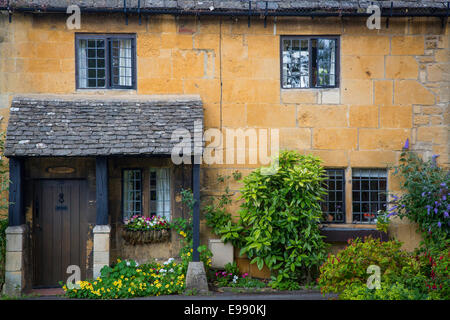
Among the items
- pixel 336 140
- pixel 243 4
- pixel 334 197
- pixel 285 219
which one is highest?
pixel 243 4

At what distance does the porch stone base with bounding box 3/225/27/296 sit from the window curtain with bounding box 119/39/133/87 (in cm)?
364

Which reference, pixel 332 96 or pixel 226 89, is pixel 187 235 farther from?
pixel 332 96

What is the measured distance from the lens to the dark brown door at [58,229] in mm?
8844

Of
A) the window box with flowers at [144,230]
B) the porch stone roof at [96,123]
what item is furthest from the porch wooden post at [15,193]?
the window box with flowers at [144,230]

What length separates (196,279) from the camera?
816cm

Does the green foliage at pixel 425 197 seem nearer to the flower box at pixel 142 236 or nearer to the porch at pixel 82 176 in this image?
the porch at pixel 82 176

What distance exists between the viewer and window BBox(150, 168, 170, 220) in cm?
928

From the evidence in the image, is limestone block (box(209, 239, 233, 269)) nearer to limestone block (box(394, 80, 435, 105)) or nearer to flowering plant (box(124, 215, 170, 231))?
flowering plant (box(124, 215, 170, 231))

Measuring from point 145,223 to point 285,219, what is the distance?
9.48 ft

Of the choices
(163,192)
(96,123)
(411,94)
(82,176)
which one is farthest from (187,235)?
(411,94)

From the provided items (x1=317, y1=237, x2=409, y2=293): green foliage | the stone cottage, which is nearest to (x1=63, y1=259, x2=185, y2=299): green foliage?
the stone cottage

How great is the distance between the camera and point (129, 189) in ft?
A: 30.3

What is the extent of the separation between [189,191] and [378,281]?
3.97 m
